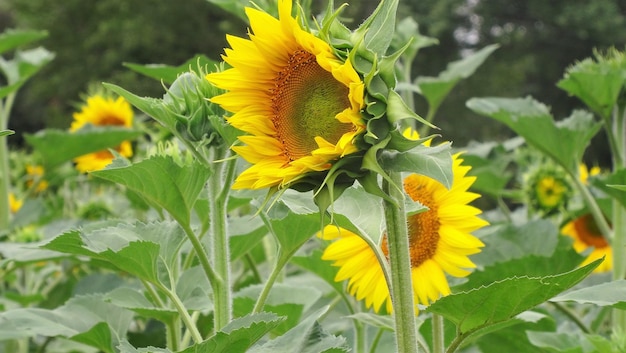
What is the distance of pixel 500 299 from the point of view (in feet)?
2.40

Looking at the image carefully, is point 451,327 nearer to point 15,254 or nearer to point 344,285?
point 344,285

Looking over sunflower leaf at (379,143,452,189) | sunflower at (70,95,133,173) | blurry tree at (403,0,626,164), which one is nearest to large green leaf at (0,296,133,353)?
sunflower leaf at (379,143,452,189)

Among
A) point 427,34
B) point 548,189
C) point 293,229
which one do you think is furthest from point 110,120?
point 427,34

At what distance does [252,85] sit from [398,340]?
0.23 m

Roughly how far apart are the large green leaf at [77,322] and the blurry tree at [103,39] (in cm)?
1080

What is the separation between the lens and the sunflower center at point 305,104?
2.30 ft

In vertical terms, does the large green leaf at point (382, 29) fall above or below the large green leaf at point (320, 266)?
above

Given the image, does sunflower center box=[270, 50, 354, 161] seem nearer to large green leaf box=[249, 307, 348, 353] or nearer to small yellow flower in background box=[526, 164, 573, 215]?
large green leaf box=[249, 307, 348, 353]

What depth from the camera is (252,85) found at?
739mm

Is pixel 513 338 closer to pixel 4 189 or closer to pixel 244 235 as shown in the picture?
pixel 244 235

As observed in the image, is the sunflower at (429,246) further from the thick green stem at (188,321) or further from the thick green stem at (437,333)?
the thick green stem at (188,321)

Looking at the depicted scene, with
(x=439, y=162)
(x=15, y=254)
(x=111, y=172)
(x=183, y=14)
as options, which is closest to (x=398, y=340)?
(x=439, y=162)

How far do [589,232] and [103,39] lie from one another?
12.1 m

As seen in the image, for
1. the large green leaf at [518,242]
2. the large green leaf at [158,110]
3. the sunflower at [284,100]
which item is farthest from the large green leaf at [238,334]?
the large green leaf at [518,242]
